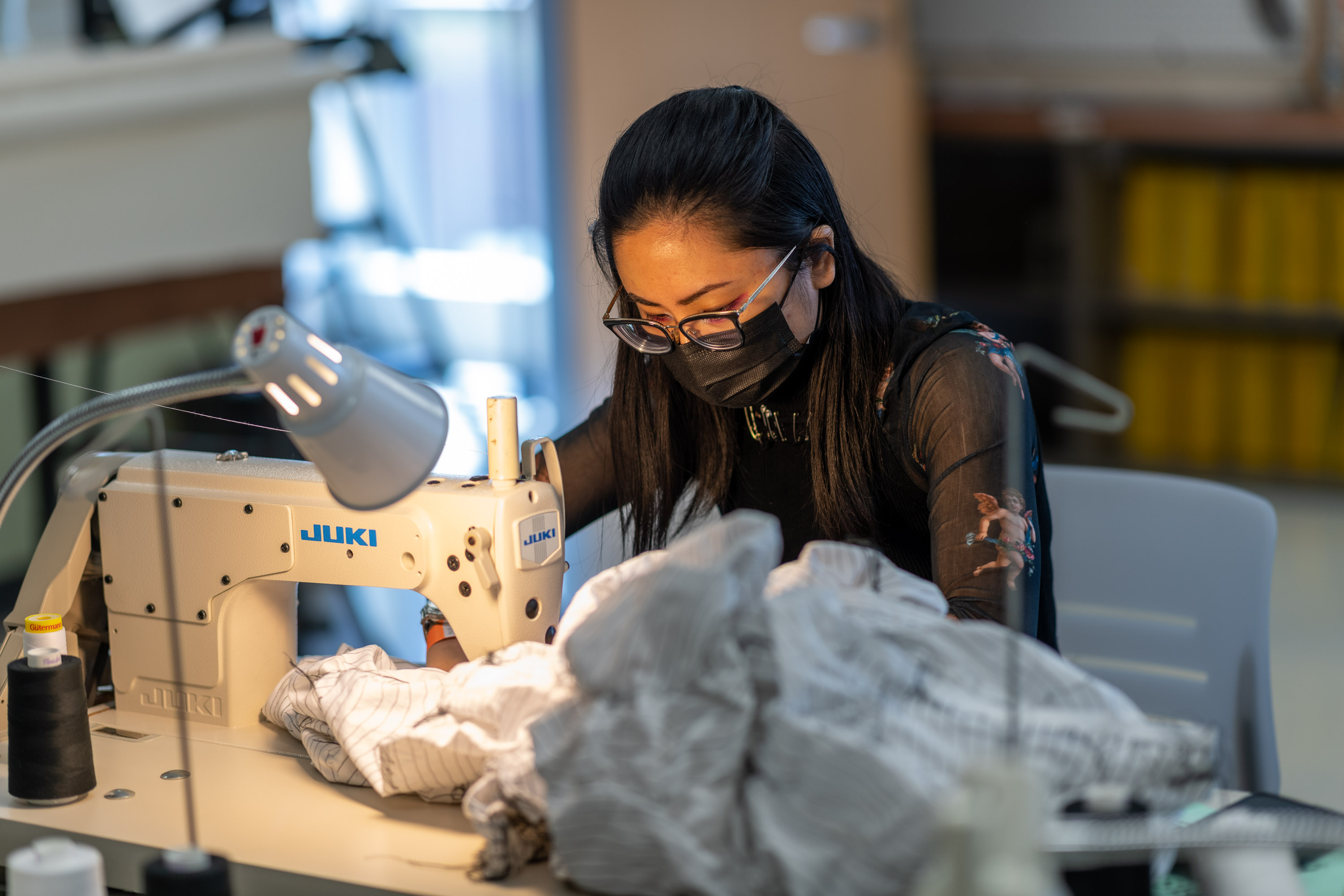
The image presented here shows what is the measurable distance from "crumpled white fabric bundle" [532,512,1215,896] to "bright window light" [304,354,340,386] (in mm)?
225

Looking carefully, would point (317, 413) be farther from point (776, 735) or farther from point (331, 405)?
point (776, 735)

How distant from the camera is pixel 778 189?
1.37 metres

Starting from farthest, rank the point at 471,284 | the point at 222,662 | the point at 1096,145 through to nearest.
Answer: the point at 471,284 < the point at 1096,145 < the point at 222,662

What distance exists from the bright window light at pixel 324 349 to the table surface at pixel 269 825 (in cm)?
35

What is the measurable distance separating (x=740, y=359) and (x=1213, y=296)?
2881 mm

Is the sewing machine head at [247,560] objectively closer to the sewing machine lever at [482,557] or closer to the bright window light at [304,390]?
the sewing machine lever at [482,557]

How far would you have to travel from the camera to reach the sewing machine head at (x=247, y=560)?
47.6 inches

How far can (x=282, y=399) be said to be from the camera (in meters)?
0.88

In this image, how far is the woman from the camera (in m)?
1.33

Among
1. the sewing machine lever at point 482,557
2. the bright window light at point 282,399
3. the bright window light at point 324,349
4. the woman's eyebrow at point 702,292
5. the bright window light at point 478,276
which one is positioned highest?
the bright window light at point 324,349

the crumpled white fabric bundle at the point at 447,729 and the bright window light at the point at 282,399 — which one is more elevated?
the bright window light at the point at 282,399

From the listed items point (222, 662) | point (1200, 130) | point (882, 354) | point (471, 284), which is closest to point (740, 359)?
point (882, 354)

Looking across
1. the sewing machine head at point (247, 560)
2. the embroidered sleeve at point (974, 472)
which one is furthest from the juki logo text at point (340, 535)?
the embroidered sleeve at point (974, 472)

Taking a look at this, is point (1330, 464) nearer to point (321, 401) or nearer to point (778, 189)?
point (778, 189)
